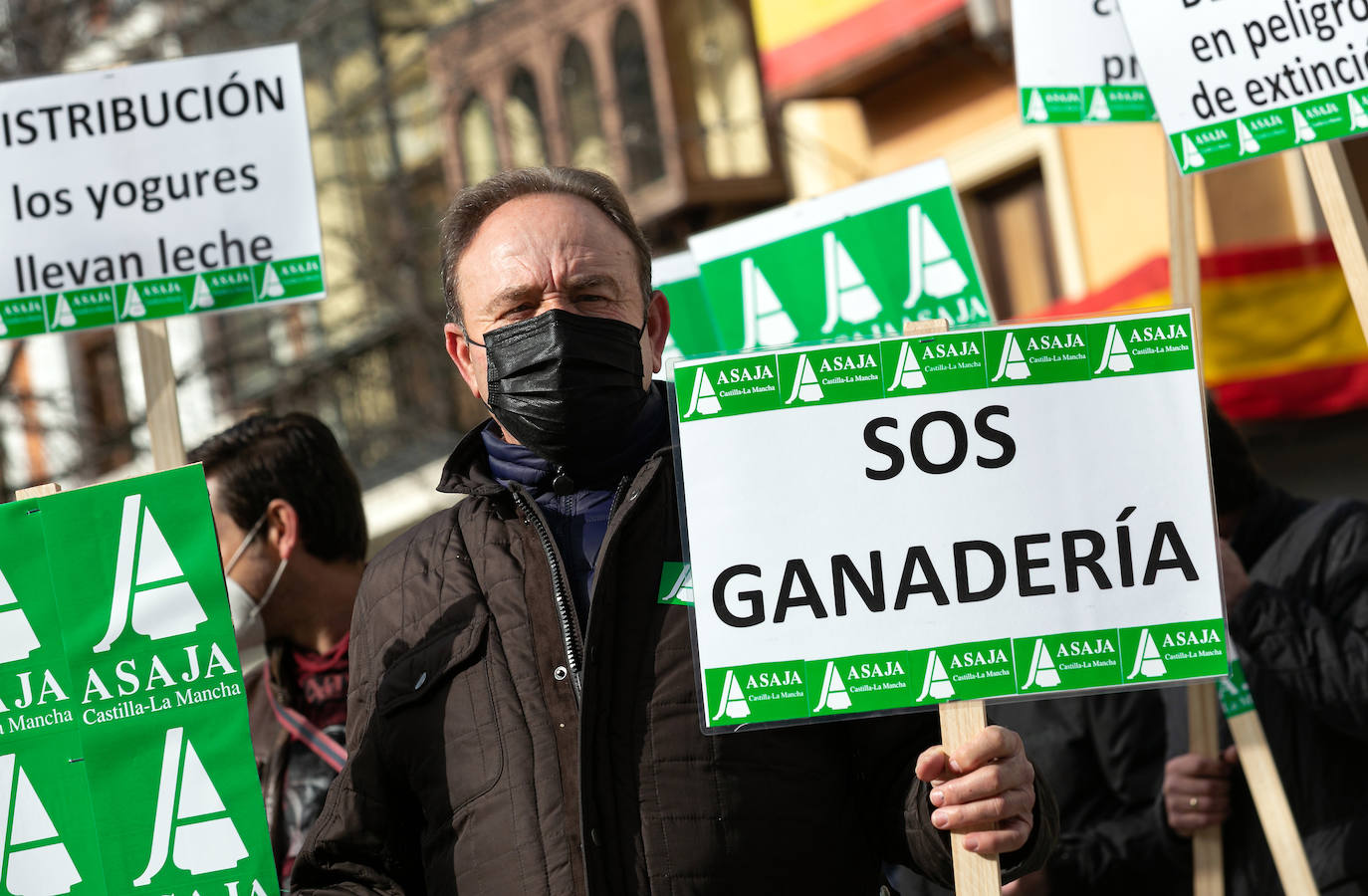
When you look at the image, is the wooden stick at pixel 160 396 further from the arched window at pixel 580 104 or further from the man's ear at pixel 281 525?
the arched window at pixel 580 104

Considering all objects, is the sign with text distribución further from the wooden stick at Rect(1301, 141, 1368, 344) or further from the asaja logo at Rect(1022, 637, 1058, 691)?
the wooden stick at Rect(1301, 141, 1368, 344)

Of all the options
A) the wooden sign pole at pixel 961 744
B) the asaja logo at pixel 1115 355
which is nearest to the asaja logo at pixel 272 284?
the wooden sign pole at pixel 961 744

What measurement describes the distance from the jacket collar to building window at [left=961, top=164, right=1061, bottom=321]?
1018 cm

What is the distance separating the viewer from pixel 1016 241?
1330 cm

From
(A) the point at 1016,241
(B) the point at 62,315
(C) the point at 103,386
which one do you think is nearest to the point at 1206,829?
(B) the point at 62,315

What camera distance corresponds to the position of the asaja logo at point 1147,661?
2609 mm

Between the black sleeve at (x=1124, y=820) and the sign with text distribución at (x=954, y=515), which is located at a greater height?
the sign with text distribución at (x=954, y=515)

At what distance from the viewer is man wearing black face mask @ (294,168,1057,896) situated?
257 cm

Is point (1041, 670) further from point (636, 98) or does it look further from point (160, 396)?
point (636, 98)

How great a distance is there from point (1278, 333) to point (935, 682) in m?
8.36

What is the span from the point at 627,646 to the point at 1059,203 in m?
10.4

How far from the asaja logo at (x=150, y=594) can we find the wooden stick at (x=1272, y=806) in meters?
1.96

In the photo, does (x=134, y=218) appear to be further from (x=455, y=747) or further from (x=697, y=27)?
(x=697, y=27)

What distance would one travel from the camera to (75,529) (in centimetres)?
296
